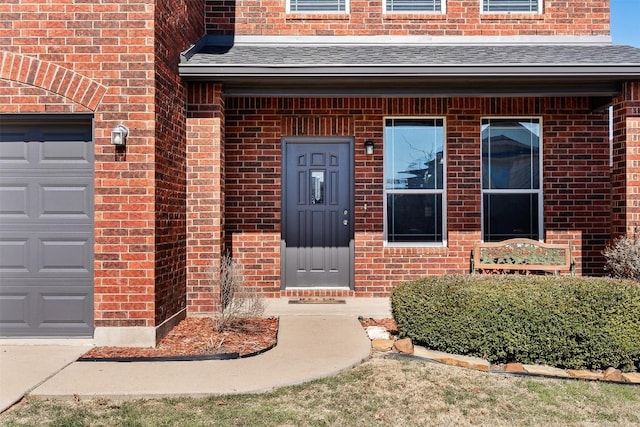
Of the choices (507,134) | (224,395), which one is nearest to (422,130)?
(507,134)

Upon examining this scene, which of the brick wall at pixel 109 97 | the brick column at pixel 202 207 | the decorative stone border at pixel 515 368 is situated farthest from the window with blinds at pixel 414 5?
the decorative stone border at pixel 515 368

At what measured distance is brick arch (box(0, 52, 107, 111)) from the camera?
4.96 metres

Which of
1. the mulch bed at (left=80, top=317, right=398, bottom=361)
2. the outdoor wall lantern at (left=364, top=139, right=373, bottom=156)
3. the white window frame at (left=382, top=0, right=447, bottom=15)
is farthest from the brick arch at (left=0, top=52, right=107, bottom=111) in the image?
the white window frame at (left=382, top=0, right=447, bottom=15)

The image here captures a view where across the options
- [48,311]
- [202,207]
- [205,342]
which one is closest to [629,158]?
[202,207]

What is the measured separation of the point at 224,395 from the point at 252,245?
377 centimetres

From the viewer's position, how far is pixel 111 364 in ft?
14.8

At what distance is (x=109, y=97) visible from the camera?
5074mm

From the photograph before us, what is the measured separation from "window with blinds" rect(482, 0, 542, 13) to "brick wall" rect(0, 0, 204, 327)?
545 cm

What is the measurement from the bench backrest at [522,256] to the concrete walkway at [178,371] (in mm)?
2525

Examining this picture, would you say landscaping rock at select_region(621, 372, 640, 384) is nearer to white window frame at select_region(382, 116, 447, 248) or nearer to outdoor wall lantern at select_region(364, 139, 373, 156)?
white window frame at select_region(382, 116, 447, 248)

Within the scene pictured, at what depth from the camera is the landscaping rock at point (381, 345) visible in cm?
497

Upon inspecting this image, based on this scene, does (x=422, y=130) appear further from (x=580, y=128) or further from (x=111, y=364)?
(x=111, y=364)

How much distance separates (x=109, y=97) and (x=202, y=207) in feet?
6.00

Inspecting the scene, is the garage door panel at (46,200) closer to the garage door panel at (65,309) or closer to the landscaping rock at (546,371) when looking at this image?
the garage door panel at (65,309)
